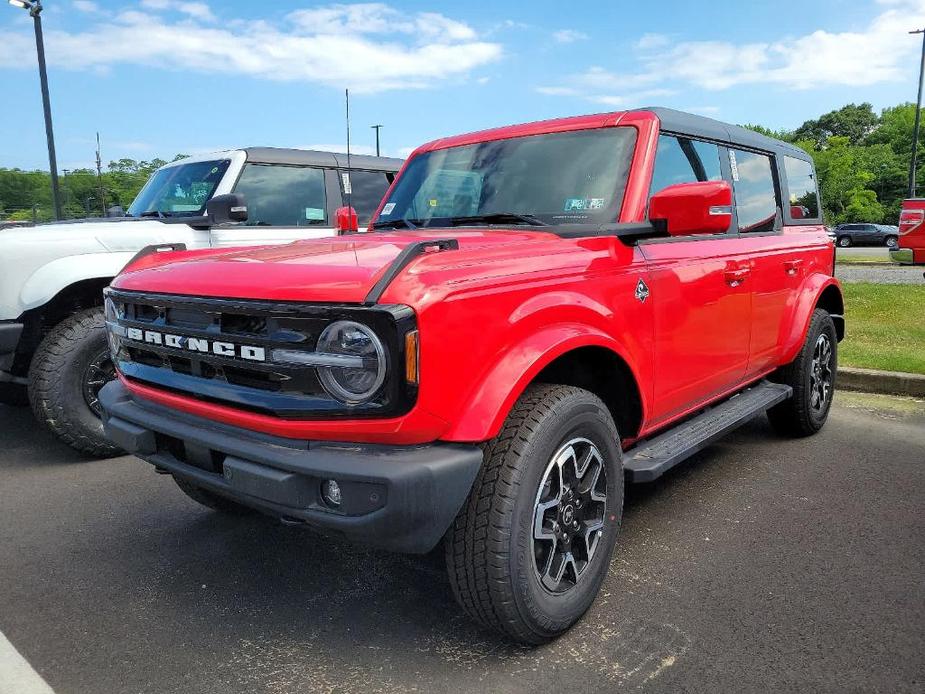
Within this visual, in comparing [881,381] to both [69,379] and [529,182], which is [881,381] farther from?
[69,379]

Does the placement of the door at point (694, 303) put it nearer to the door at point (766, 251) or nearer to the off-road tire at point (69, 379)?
the door at point (766, 251)

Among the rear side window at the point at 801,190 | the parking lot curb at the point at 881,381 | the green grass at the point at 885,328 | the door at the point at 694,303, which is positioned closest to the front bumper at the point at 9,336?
the door at the point at 694,303

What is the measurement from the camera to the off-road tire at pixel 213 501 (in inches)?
135

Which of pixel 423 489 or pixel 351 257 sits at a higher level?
pixel 351 257

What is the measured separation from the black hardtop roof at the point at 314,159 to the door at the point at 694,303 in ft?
12.2

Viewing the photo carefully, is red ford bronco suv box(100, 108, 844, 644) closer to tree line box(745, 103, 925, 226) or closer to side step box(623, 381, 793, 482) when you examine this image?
side step box(623, 381, 793, 482)

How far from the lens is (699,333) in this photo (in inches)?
131

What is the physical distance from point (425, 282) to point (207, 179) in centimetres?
439

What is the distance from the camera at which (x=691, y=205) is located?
2.72 metres

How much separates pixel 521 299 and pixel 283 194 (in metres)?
4.34

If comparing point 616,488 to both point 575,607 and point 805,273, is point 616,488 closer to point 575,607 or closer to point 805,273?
point 575,607

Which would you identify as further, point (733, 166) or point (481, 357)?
point (733, 166)

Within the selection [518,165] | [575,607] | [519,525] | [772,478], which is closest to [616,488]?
[575,607]

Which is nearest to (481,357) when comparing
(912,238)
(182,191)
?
A: (182,191)
